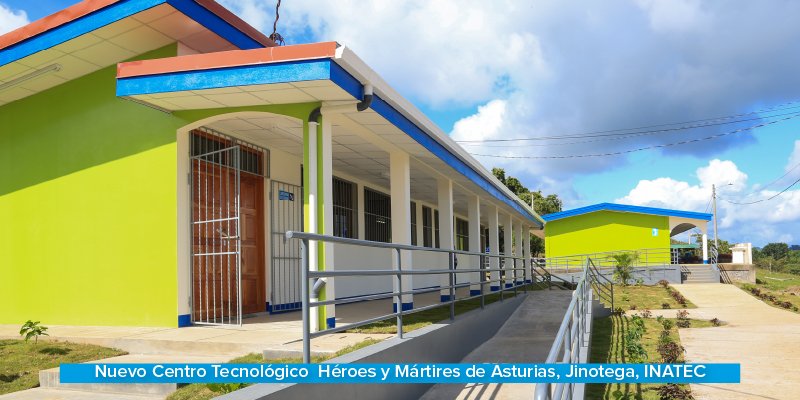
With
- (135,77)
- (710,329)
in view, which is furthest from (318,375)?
(710,329)

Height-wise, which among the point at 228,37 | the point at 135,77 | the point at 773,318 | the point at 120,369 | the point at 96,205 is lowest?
the point at 773,318

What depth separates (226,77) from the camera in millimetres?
6777

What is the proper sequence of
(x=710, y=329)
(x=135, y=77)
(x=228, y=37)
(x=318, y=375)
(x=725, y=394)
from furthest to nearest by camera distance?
(x=710, y=329) → (x=228, y=37) → (x=135, y=77) → (x=725, y=394) → (x=318, y=375)

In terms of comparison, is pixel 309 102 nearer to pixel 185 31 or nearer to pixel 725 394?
pixel 185 31

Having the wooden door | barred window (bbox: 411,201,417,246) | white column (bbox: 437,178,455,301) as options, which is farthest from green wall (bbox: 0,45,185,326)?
barred window (bbox: 411,201,417,246)

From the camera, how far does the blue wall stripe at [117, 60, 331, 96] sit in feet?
21.0

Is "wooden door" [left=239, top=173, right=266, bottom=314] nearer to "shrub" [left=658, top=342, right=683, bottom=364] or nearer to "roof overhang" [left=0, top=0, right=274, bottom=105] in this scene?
"roof overhang" [left=0, top=0, right=274, bottom=105]

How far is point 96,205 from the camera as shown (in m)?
8.78

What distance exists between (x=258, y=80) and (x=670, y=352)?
6601 millimetres

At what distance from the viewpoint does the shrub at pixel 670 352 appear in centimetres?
Answer: 826

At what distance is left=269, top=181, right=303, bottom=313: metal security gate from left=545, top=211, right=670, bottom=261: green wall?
85.0ft

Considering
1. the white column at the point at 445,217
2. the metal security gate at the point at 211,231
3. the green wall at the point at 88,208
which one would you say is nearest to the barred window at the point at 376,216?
the white column at the point at 445,217

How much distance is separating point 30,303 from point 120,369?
469 centimetres
